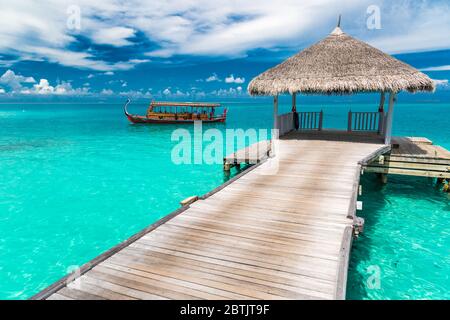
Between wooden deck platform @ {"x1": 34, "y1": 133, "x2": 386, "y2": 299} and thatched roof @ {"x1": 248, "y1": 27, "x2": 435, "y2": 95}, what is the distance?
609 centimetres

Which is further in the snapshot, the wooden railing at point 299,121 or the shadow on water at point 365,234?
the wooden railing at point 299,121

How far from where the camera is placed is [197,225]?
5.50m

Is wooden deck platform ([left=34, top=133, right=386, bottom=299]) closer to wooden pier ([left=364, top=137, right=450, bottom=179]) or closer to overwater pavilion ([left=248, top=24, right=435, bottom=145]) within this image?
wooden pier ([left=364, top=137, right=450, bottom=179])

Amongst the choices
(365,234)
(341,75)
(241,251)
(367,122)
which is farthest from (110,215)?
(367,122)

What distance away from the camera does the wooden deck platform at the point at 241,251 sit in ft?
12.1

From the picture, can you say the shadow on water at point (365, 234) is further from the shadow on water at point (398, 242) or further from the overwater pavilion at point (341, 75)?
the overwater pavilion at point (341, 75)

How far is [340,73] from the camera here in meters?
12.7

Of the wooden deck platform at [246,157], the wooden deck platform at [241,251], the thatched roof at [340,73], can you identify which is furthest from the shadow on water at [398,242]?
the thatched roof at [340,73]

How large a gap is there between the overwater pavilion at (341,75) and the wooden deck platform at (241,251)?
6.08m

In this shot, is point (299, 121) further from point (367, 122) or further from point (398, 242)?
point (398, 242)

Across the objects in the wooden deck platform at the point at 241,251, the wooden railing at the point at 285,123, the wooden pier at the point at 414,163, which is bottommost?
the wooden deck platform at the point at 241,251

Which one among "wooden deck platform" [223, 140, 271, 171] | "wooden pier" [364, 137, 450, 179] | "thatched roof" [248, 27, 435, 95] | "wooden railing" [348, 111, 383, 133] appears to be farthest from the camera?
"wooden railing" [348, 111, 383, 133]

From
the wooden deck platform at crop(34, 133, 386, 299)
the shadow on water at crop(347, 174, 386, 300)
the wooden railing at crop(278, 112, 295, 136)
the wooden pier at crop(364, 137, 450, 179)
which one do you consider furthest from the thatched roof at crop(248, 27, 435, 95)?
the wooden deck platform at crop(34, 133, 386, 299)

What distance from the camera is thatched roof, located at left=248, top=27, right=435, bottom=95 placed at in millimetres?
11703
